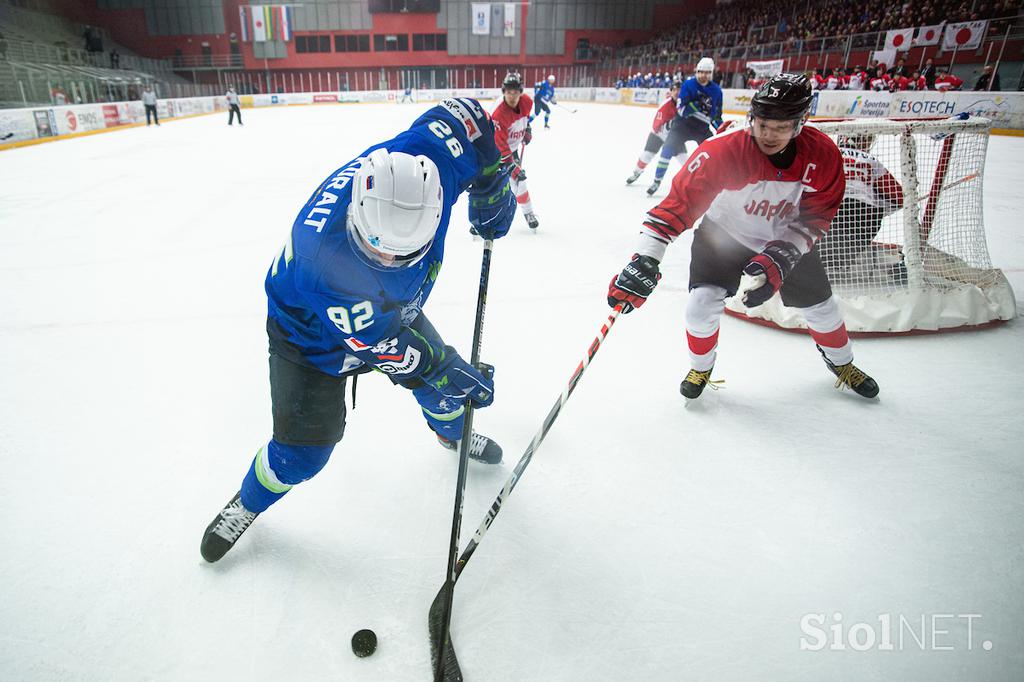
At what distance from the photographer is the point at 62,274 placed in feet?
12.0

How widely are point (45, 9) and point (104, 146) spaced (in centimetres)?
1920

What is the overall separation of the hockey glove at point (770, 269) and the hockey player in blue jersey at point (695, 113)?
4.12 metres

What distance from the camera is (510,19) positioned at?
27750 mm

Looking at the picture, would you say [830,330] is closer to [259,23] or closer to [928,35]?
[928,35]

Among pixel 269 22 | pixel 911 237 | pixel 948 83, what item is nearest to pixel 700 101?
pixel 911 237

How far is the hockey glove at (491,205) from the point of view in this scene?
2141 mm

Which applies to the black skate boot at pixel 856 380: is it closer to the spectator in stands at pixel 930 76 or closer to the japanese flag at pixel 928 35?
the spectator in stands at pixel 930 76

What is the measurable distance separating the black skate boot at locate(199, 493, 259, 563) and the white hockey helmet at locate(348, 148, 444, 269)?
0.87 meters

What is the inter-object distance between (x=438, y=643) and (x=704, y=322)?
1.54 metres

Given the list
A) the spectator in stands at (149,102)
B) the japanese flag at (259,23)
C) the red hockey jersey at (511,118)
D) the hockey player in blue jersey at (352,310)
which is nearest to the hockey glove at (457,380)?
the hockey player in blue jersey at (352,310)

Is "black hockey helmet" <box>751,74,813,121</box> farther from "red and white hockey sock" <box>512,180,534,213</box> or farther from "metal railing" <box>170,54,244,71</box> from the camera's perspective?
"metal railing" <box>170,54,244,71</box>

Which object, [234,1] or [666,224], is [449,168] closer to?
[666,224]

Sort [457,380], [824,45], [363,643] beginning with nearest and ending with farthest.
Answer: [363,643]
[457,380]
[824,45]

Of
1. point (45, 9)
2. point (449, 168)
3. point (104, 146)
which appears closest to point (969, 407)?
point (449, 168)
